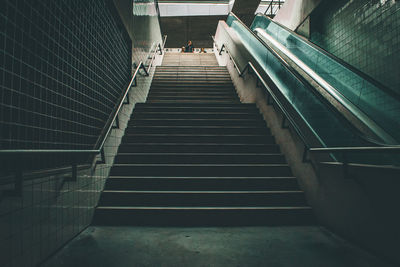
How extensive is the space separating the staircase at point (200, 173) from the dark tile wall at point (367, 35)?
184 centimetres

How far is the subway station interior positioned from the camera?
179cm

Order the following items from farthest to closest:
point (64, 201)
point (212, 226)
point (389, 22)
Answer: point (389, 22), point (212, 226), point (64, 201)

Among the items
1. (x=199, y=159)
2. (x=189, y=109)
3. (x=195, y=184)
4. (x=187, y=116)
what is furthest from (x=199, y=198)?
(x=189, y=109)

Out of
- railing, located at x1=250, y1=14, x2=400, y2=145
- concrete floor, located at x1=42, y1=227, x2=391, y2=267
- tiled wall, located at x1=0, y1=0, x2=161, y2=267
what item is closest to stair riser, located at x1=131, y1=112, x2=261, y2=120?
railing, located at x1=250, y1=14, x2=400, y2=145

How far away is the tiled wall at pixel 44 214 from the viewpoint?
151 centimetres

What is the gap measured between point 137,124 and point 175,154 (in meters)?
1.21

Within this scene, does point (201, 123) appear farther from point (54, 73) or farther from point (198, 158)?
point (54, 73)

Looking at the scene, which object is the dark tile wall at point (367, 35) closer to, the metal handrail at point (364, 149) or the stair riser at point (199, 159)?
the metal handrail at point (364, 149)

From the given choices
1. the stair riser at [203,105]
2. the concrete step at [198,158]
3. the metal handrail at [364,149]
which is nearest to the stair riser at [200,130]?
the concrete step at [198,158]

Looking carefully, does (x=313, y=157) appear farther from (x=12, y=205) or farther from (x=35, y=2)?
(x=35, y=2)

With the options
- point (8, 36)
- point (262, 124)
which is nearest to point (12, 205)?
point (8, 36)

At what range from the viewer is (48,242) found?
6.28 feet

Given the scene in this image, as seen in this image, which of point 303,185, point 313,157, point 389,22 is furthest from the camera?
point 389,22

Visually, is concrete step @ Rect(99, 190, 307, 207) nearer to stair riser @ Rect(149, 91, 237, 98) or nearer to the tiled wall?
the tiled wall
